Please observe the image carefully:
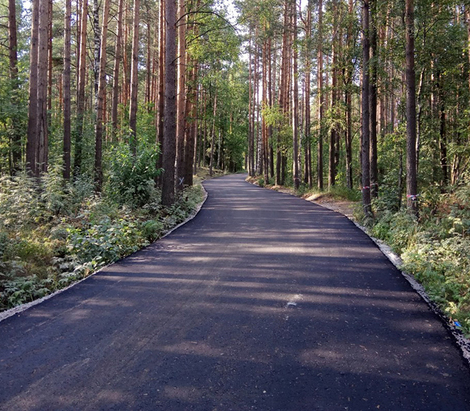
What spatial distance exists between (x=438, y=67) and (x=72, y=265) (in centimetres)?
1366

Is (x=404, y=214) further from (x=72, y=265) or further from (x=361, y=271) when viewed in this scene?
(x=72, y=265)

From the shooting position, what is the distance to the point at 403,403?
116 inches

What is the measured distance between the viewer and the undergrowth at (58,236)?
238 inches

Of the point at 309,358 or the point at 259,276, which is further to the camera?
the point at 259,276

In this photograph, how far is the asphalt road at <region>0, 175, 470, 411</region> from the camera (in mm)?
3023

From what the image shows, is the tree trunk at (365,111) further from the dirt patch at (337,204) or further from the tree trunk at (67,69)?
the tree trunk at (67,69)

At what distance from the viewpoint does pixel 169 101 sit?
12578 millimetres

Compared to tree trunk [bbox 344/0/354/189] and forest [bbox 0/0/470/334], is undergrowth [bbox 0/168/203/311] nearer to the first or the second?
forest [bbox 0/0/470/334]

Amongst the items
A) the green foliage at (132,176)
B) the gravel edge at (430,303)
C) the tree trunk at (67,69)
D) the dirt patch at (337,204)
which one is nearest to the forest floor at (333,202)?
the dirt patch at (337,204)

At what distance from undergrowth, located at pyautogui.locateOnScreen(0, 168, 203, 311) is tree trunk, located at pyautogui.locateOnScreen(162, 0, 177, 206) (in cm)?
79

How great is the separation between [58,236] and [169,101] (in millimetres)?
6045

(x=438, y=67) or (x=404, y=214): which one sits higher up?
(x=438, y=67)

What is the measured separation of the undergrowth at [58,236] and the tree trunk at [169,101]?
0.79 metres

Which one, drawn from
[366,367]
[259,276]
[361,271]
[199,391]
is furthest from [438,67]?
[199,391]
